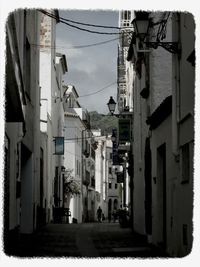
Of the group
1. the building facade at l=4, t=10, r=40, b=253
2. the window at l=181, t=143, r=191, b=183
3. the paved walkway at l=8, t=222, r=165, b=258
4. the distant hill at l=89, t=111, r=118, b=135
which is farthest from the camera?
the distant hill at l=89, t=111, r=118, b=135

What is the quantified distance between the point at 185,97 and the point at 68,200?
33.3 metres

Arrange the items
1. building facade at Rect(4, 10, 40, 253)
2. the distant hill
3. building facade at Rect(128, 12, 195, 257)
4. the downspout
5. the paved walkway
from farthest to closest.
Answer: the distant hill < building facade at Rect(4, 10, 40, 253) < the downspout < building facade at Rect(128, 12, 195, 257) < the paved walkway

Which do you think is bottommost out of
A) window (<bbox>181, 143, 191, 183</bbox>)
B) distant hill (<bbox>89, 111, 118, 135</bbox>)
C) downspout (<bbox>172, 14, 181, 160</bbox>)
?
window (<bbox>181, 143, 191, 183</bbox>)

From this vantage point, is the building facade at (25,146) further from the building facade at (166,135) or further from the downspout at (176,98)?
the building facade at (166,135)

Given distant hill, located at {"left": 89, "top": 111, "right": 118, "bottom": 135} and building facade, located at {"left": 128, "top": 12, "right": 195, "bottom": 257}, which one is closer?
building facade, located at {"left": 128, "top": 12, "right": 195, "bottom": 257}

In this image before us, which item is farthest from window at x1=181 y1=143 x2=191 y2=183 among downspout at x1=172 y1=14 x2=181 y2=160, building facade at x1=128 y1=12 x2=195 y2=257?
downspout at x1=172 y1=14 x2=181 y2=160

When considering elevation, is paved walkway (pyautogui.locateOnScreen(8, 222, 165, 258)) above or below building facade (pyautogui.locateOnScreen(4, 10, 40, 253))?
below

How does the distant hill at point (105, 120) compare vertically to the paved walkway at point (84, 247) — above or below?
above

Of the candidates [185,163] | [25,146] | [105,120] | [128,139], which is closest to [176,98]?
[185,163]

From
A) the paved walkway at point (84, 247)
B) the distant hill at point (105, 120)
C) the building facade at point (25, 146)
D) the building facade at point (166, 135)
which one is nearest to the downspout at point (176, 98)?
the building facade at point (166, 135)

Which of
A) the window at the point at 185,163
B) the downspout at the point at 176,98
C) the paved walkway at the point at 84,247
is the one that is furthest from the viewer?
the downspout at the point at 176,98

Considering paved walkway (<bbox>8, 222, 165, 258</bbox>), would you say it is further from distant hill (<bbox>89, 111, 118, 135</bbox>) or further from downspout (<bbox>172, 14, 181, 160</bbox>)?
distant hill (<bbox>89, 111, 118, 135</bbox>)
